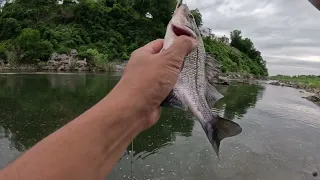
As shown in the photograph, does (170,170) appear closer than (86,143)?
No

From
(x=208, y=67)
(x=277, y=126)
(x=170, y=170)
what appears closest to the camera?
(x=208, y=67)

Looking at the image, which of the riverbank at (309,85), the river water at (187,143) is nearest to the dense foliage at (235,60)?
the riverbank at (309,85)

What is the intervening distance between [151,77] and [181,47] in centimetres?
40

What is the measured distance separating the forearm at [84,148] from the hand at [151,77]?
10cm

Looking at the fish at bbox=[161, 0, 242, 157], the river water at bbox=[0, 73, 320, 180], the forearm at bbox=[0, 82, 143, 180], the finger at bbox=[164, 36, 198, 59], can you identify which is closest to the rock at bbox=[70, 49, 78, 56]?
the river water at bbox=[0, 73, 320, 180]

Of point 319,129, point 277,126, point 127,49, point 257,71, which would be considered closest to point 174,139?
point 277,126

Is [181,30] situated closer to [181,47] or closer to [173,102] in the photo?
[181,47]

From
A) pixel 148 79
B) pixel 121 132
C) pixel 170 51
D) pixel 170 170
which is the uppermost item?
pixel 170 51

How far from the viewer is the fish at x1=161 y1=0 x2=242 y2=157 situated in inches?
79.1

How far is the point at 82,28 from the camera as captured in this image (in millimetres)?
70062

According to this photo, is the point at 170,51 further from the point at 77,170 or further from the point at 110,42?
the point at 110,42

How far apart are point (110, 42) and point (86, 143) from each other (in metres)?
68.2

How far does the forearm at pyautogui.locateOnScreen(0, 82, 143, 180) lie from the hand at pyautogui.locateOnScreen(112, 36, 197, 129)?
0.34 feet

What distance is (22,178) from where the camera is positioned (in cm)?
107
